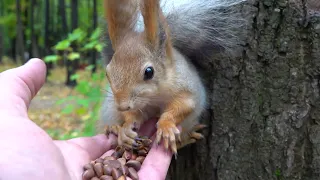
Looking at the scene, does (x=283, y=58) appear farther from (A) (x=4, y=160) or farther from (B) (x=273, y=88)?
(A) (x=4, y=160)

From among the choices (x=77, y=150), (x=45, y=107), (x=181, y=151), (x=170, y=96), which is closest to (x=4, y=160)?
(x=77, y=150)

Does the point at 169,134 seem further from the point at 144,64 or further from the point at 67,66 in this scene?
the point at 67,66

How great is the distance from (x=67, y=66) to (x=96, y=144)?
3.44m

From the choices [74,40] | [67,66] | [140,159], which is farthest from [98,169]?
[67,66]

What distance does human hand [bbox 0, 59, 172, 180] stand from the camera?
0.95m

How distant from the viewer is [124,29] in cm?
121

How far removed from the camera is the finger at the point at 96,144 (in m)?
1.27

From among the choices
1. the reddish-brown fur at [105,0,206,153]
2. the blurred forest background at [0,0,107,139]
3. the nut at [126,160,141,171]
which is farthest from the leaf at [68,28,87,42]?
the nut at [126,160,141,171]

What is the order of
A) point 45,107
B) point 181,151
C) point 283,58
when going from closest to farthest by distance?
1. point 283,58
2. point 181,151
3. point 45,107

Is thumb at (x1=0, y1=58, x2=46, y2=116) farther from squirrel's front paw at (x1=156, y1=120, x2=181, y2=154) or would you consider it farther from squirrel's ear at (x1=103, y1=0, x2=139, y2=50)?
squirrel's front paw at (x1=156, y1=120, x2=181, y2=154)

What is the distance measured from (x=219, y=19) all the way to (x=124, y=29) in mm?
279

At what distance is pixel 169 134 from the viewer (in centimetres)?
114

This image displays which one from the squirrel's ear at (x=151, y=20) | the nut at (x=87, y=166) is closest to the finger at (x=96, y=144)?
the nut at (x=87, y=166)

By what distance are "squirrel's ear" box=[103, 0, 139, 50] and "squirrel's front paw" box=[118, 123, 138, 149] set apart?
24 centimetres
